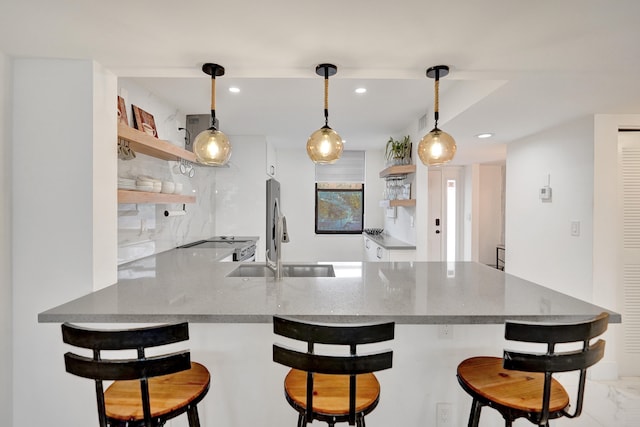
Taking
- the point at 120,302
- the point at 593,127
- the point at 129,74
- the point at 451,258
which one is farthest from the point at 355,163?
the point at 120,302

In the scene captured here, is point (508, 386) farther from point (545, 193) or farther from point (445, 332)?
point (545, 193)

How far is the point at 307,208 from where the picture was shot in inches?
216

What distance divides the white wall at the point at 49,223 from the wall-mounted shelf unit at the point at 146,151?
0.32 m

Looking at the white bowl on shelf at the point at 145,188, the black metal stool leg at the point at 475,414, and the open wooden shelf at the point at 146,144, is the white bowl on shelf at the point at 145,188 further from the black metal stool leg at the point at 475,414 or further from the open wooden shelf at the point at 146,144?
the black metal stool leg at the point at 475,414

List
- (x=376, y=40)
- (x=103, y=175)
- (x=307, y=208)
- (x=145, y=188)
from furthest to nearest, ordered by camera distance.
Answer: (x=307, y=208) < (x=145, y=188) < (x=103, y=175) < (x=376, y=40)

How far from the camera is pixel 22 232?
1597 millimetres

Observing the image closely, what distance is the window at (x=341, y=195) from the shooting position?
5508 millimetres

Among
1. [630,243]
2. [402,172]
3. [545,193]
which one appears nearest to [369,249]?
[402,172]

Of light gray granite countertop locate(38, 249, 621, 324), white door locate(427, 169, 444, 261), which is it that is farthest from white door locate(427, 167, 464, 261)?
light gray granite countertop locate(38, 249, 621, 324)

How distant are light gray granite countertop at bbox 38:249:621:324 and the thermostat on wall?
1.46m

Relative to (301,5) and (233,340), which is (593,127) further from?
(233,340)

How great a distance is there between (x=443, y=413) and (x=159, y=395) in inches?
54.1

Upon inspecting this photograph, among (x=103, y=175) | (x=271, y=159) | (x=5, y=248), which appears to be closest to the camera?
(x=5, y=248)

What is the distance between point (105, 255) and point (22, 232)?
1.29 feet
